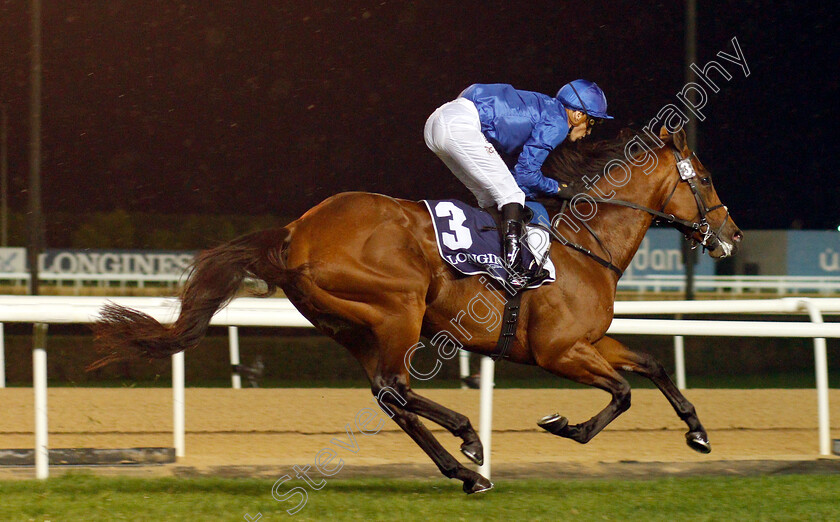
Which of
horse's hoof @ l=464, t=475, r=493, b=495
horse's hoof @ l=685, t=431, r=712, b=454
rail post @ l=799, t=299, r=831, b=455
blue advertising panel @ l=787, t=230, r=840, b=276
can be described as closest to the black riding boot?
horse's hoof @ l=464, t=475, r=493, b=495

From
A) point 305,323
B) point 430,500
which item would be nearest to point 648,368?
point 430,500

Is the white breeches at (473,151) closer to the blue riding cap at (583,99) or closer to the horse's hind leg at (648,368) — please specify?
the blue riding cap at (583,99)

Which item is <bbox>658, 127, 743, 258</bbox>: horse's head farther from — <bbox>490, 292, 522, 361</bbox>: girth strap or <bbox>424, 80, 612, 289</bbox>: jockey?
<bbox>490, 292, 522, 361</bbox>: girth strap

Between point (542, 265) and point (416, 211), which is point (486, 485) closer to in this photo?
point (542, 265)

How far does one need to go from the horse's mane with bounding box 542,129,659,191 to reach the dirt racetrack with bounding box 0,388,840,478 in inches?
48.4

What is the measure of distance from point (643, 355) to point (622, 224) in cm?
55

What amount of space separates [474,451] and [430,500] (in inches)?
9.2

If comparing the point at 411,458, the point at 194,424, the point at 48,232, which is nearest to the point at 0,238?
the point at 48,232

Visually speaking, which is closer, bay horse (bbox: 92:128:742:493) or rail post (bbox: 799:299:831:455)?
bay horse (bbox: 92:128:742:493)

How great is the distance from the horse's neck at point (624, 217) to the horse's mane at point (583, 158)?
2.9 inches

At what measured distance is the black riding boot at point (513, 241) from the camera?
323 centimetres

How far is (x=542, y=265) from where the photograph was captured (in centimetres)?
330

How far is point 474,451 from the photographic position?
10.5ft

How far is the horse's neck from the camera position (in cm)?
362
